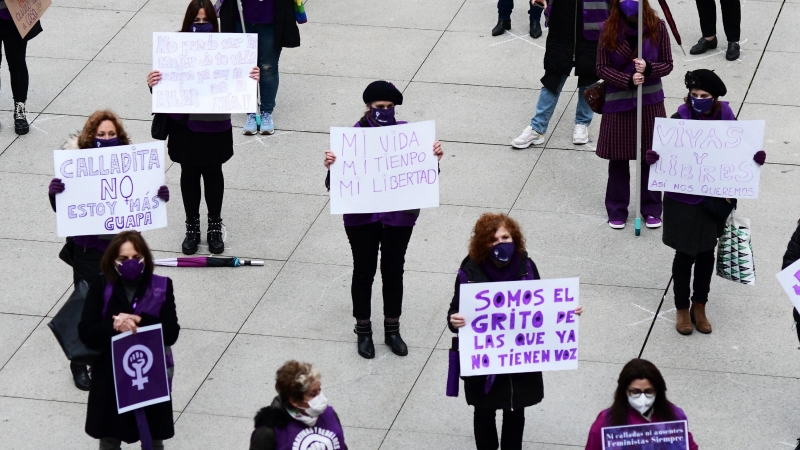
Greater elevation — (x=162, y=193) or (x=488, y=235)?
(x=488, y=235)

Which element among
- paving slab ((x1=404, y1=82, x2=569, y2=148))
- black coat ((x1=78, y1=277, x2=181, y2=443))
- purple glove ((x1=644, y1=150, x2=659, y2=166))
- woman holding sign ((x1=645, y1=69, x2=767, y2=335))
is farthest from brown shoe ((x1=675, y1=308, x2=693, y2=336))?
black coat ((x1=78, y1=277, x2=181, y2=443))

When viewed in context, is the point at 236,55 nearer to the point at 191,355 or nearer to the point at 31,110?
the point at 191,355

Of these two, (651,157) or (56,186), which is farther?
(651,157)

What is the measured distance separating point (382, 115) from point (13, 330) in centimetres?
279

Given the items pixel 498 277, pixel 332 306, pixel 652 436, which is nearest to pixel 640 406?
pixel 652 436

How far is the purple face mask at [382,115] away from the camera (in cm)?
782

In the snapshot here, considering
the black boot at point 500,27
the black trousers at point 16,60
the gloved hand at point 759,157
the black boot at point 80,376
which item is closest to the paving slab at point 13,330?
the black boot at point 80,376

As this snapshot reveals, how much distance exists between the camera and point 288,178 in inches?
409

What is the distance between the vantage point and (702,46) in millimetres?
11891

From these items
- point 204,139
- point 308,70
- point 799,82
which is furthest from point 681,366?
point 308,70

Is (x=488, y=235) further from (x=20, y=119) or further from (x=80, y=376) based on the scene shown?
(x=20, y=119)

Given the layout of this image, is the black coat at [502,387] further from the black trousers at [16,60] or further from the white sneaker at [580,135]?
the black trousers at [16,60]

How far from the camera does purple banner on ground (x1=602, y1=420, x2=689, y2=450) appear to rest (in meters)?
5.91

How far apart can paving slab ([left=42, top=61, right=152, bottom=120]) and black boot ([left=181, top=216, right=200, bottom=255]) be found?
211cm
